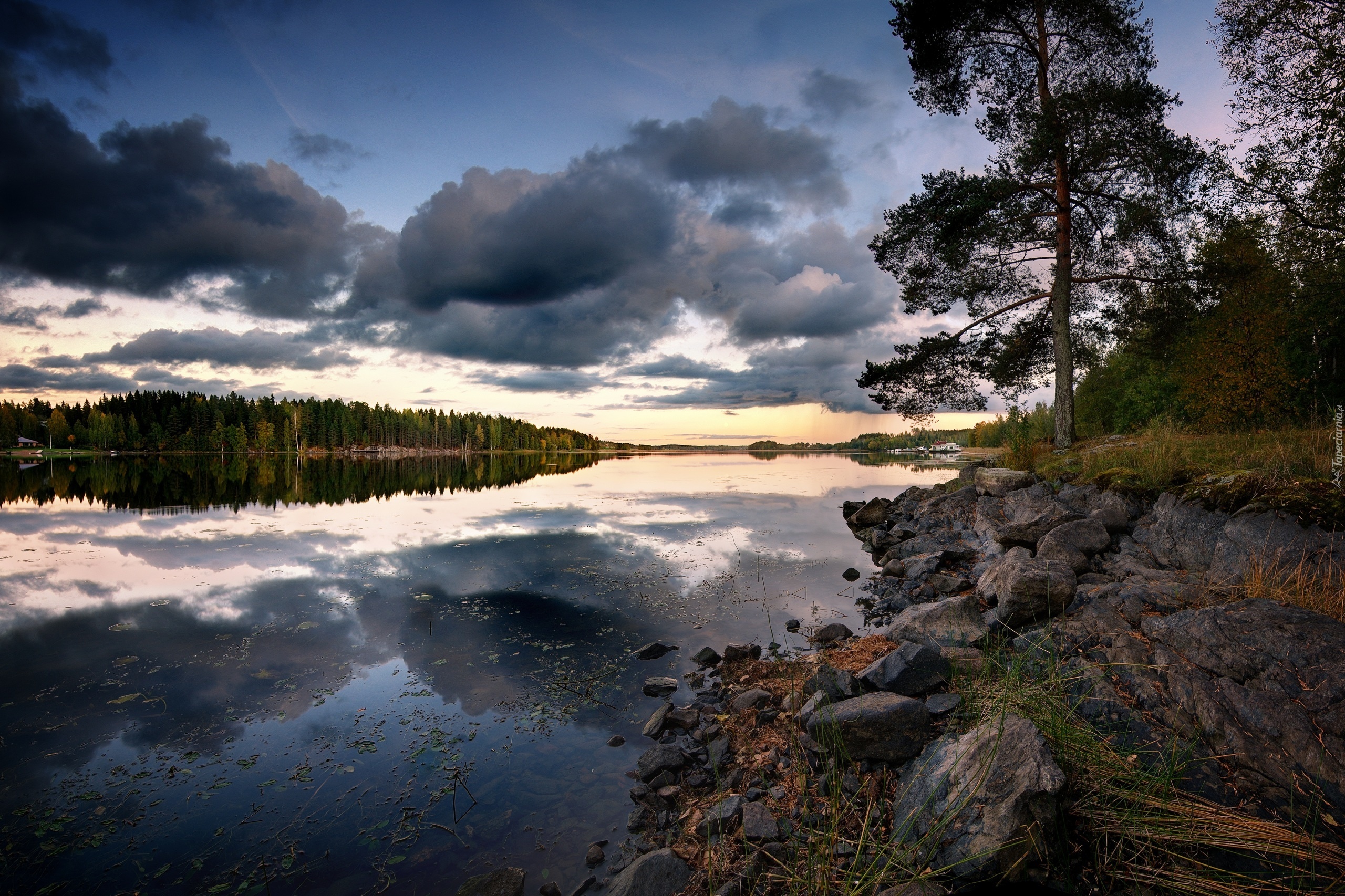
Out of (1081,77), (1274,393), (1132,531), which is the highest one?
(1081,77)

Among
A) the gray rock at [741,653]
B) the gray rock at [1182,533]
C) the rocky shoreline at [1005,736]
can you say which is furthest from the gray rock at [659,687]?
the gray rock at [1182,533]

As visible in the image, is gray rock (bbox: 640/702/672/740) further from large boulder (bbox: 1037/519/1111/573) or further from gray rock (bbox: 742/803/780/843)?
large boulder (bbox: 1037/519/1111/573)

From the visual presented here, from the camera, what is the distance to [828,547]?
687 inches

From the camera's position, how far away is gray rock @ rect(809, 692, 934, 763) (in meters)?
4.53

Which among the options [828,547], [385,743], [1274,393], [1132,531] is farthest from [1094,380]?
[385,743]

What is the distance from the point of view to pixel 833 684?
5684 millimetres

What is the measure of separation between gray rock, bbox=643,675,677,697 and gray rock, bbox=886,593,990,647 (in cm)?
337

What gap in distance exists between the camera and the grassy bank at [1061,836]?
9.89 ft

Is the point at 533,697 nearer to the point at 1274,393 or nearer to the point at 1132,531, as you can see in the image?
the point at 1132,531

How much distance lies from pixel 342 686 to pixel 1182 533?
12.8 metres

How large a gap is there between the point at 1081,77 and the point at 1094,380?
49512 mm

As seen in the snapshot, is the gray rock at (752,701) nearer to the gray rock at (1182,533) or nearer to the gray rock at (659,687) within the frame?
the gray rock at (659,687)

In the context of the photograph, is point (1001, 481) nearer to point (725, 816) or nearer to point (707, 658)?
point (707, 658)

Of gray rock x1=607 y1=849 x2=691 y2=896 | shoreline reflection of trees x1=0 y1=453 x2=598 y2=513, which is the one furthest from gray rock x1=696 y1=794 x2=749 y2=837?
shoreline reflection of trees x1=0 y1=453 x2=598 y2=513
